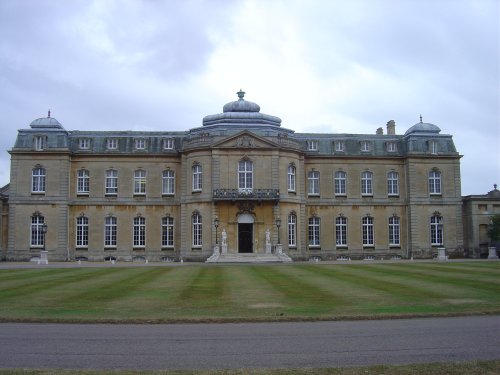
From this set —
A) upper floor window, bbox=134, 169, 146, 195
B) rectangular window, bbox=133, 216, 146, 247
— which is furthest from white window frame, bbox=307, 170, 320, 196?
rectangular window, bbox=133, 216, 146, 247

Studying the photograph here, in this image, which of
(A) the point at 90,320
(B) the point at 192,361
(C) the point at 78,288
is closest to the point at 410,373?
(B) the point at 192,361

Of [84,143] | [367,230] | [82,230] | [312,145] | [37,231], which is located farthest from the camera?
[312,145]

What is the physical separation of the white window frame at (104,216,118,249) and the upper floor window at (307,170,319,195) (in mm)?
18224

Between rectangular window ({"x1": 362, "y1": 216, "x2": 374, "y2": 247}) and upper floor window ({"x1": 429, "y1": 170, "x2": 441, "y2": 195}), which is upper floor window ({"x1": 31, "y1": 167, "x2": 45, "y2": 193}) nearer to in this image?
rectangular window ({"x1": 362, "y1": 216, "x2": 374, "y2": 247})

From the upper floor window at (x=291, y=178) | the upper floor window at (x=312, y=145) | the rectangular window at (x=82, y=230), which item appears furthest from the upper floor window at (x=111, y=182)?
the upper floor window at (x=312, y=145)

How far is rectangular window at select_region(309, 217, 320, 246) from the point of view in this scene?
5566 centimetres

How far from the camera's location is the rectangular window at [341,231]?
55969mm

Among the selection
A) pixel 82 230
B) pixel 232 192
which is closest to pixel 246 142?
pixel 232 192

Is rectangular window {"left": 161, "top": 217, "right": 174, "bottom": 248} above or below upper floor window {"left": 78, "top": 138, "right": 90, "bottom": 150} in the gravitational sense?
below

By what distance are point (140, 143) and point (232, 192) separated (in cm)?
1137

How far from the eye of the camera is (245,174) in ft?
168

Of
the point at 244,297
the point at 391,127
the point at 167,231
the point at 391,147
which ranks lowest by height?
the point at 244,297

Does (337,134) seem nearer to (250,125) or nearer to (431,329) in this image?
(250,125)

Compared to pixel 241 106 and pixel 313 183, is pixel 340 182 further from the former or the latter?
pixel 241 106
